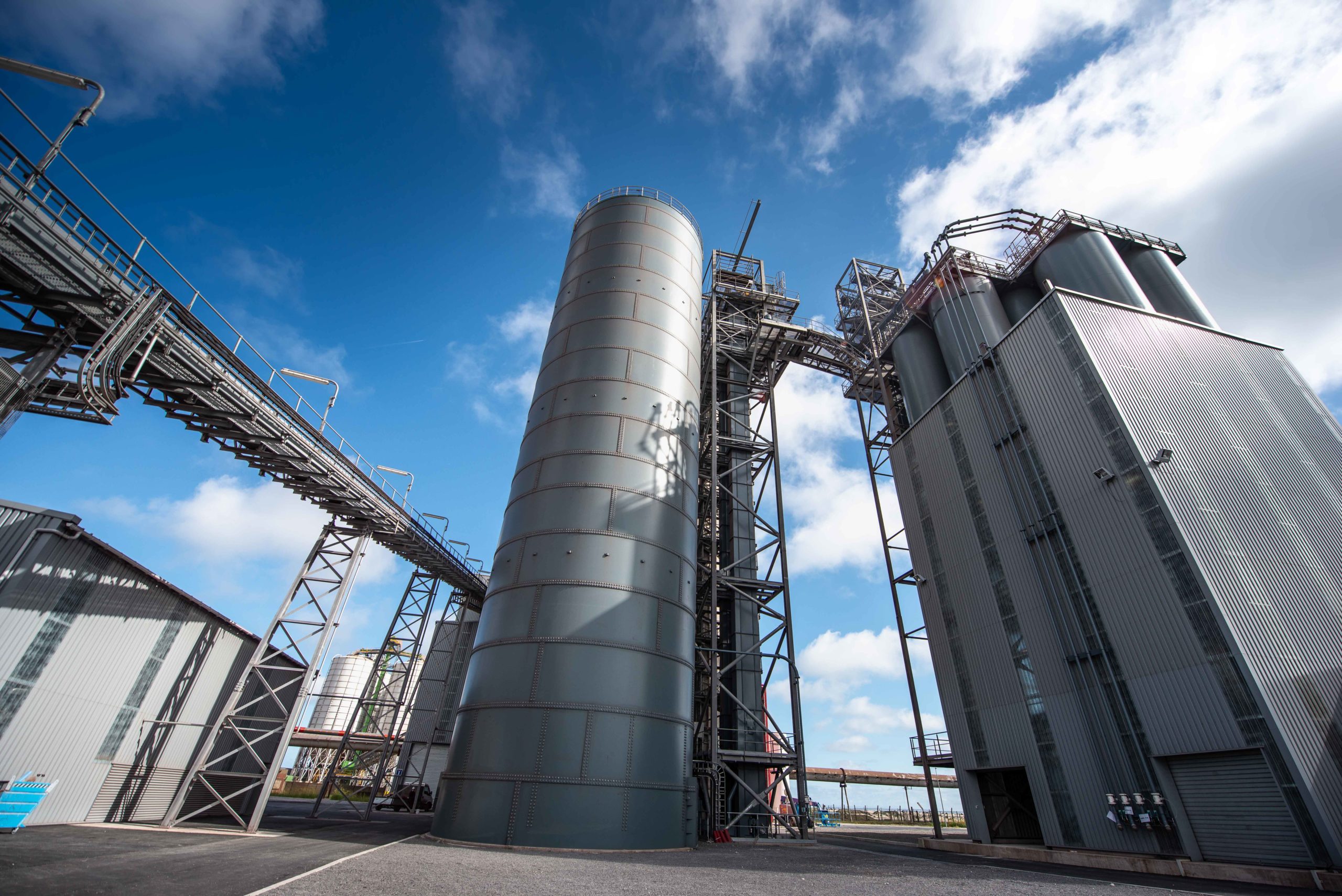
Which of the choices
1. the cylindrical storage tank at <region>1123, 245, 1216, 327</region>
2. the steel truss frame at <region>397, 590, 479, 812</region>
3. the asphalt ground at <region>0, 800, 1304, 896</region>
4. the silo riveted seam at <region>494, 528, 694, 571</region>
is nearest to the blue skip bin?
the asphalt ground at <region>0, 800, 1304, 896</region>

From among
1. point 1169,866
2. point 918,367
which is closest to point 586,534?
point 1169,866

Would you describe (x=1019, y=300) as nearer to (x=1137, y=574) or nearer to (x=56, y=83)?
(x=1137, y=574)

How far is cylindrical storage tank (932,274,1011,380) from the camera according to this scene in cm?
2447

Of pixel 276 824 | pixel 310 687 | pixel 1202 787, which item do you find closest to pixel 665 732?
pixel 310 687

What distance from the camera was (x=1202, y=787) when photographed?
13031 mm

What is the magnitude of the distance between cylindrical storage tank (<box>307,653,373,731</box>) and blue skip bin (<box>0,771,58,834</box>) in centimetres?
4312

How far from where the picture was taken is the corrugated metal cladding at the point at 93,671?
482 inches

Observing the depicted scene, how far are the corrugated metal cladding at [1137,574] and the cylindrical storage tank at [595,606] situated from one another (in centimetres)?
1089

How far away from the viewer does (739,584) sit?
873 inches

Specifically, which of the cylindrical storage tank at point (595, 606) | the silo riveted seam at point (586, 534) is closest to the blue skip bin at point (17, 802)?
the cylindrical storage tank at point (595, 606)

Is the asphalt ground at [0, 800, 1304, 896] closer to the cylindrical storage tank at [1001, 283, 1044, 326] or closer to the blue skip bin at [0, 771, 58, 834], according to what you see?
the blue skip bin at [0, 771, 58, 834]

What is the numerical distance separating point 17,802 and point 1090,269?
35019mm

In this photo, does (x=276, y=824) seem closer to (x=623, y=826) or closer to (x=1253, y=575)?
(x=623, y=826)

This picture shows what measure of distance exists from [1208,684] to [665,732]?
12.7 m
